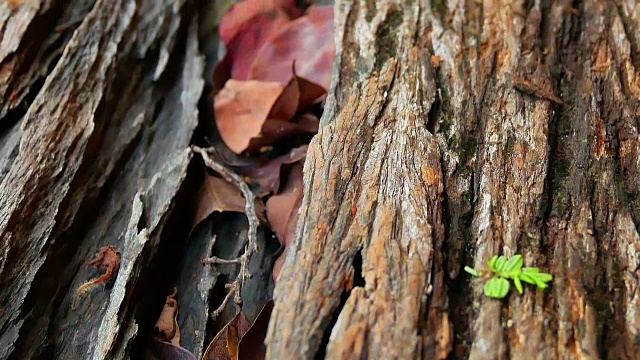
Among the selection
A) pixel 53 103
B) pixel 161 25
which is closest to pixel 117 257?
pixel 53 103

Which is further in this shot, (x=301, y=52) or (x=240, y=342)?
(x=301, y=52)

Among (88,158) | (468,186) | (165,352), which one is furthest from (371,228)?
(88,158)

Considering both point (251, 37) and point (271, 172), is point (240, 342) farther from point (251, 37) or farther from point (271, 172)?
point (251, 37)

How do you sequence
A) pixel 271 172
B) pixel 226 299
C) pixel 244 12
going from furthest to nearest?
1. pixel 244 12
2. pixel 271 172
3. pixel 226 299

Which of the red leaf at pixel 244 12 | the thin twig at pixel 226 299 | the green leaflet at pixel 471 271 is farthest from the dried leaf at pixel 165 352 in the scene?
the red leaf at pixel 244 12

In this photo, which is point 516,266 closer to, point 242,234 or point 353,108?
point 353,108
